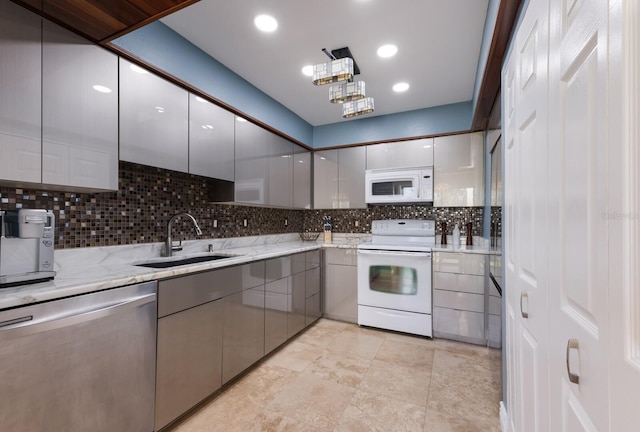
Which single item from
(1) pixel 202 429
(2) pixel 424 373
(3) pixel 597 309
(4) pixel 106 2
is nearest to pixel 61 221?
(4) pixel 106 2

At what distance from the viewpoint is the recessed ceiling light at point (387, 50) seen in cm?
224

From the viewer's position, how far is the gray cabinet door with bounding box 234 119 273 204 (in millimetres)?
2648

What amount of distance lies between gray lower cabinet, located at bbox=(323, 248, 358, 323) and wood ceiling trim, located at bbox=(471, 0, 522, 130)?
1.96 meters

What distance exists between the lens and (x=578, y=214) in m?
0.65

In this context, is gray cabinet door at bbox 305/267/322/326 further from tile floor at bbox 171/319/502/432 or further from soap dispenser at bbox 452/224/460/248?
soap dispenser at bbox 452/224/460/248

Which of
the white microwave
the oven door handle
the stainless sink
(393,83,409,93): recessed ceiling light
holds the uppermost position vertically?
(393,83,409,93): recessed ceiling light

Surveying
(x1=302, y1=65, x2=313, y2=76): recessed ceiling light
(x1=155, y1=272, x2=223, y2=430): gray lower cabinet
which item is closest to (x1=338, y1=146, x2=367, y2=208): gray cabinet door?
(x1=302, y1=65, x2=313, y2=76): recessed ceiling light

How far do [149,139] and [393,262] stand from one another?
2538mm

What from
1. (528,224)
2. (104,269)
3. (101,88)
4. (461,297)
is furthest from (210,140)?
(461,297)

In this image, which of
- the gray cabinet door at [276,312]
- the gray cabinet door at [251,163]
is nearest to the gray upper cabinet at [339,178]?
the gray cabinet door at [251,163]

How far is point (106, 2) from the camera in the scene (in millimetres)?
1338

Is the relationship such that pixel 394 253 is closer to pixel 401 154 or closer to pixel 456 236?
pixel 456 236

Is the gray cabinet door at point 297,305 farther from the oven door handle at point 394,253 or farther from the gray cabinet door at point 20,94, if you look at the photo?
the gray cabinet door at point 20,94

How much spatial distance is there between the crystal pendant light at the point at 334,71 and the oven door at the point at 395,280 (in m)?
1.90
